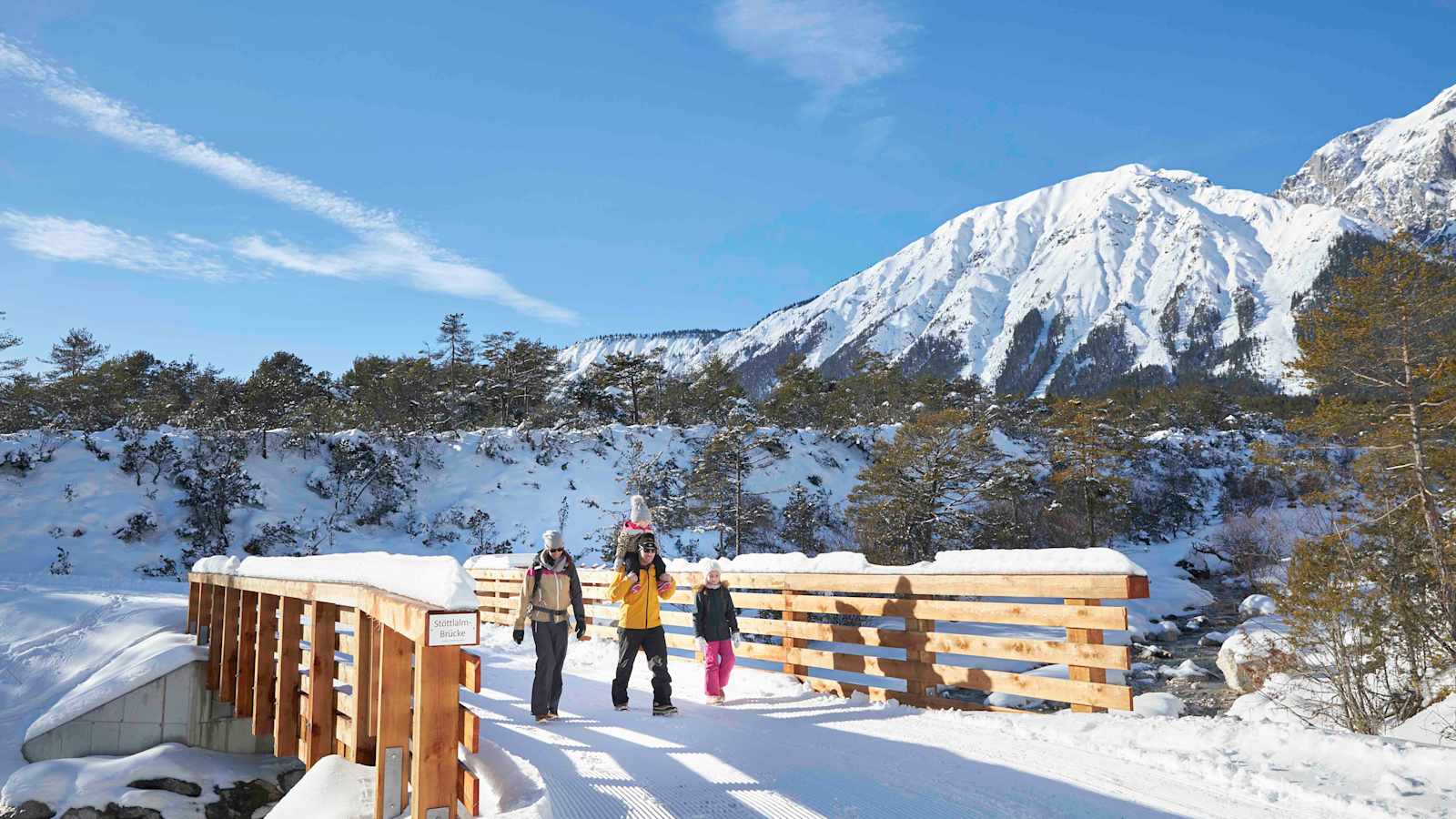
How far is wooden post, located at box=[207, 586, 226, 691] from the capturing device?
29.6 feet

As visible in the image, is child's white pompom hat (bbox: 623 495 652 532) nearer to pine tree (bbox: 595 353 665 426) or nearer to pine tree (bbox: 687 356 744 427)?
pine tree (bbox: 687 356 744 427)

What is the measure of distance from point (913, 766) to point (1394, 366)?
715 inches

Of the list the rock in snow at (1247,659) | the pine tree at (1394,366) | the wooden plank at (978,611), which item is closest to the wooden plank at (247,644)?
the wooden plank at (978,611)

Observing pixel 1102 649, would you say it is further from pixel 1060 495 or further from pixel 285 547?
pixel 1060 495

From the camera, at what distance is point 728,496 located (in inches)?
1156

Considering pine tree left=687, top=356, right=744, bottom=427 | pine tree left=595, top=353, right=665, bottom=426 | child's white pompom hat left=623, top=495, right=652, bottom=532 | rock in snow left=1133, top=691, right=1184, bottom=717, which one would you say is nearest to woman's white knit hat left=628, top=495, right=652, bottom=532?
child's white pompom hat left=623, top=495, right=652, bottom=532

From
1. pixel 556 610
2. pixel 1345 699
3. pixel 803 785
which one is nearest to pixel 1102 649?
pixel 803 785

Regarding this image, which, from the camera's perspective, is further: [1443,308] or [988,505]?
[988,505]

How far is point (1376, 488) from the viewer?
49.8 ft

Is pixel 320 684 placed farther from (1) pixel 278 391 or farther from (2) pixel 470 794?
(1) pixel 278 391

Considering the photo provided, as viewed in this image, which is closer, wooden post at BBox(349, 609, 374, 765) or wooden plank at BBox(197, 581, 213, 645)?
wooden post at BBox(349, 609, 374, 765)

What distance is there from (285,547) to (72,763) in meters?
17.1

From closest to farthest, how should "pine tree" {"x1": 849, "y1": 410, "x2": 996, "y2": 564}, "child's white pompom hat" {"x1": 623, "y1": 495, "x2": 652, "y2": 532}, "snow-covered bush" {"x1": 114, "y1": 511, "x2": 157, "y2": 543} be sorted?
"child's white pompom hat" {"x1": 623, "y1": 495, "x2": 652, "y2": 532}, "snow-covered bush" {"x1": 114, "y1": 511, "x2": 157, "y2": 543}, "pine tree" {"x1": 849, "y1": 410, "x2": 996, "y2": 564}

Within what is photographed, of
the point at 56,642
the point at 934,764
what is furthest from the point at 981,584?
the point at 56,642
